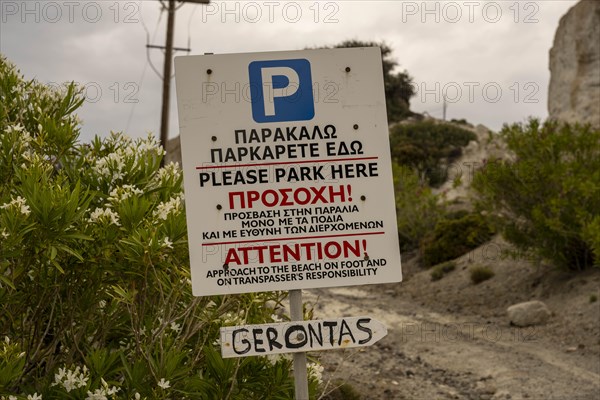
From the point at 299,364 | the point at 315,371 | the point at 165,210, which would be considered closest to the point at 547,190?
the point at 315,371

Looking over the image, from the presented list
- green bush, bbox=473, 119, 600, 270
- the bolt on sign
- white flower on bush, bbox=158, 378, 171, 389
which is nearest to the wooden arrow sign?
the bolt on sign

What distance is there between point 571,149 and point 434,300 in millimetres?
→ 4481

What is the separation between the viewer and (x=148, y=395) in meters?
4.74

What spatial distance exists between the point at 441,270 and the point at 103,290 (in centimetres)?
1658

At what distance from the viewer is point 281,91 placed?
13.8 ft

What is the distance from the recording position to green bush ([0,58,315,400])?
15.3ft

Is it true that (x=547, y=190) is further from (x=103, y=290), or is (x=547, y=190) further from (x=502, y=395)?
(x=103, y=290)

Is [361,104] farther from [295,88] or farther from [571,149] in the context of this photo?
[571,149]

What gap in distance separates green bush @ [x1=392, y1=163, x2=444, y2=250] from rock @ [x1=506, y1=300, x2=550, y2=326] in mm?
9858

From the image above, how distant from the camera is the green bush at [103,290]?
4.65 m

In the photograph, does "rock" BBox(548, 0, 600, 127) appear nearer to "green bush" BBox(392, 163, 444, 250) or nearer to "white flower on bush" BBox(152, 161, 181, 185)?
"green bush" BBox(392, 163, 444, 250)

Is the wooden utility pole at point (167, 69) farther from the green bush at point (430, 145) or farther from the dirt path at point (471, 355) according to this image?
the green bush at point (430, 145)

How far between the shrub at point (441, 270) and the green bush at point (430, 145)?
1614 cm

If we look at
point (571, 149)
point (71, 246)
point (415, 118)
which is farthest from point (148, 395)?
point (415, 118)
